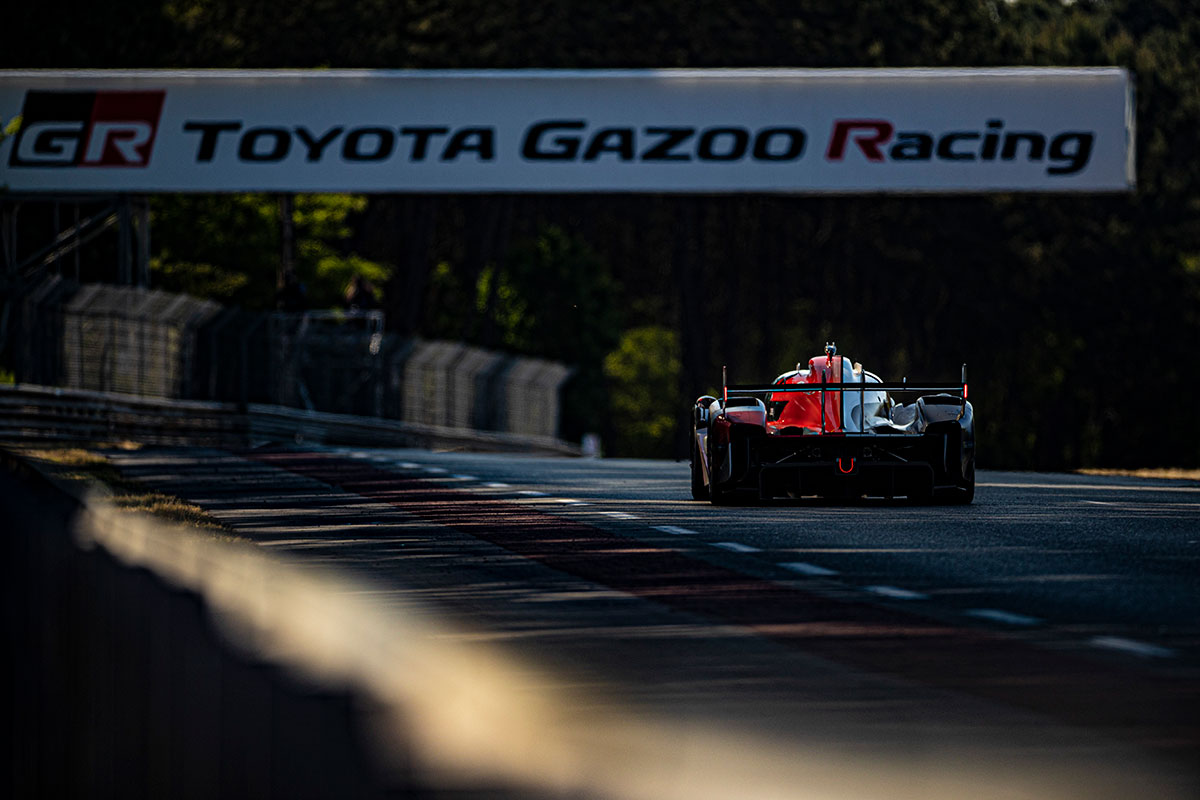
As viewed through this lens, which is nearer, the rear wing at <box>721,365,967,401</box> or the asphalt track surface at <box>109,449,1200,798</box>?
the asphalt track surface at <box>109,449,1200,798</box>

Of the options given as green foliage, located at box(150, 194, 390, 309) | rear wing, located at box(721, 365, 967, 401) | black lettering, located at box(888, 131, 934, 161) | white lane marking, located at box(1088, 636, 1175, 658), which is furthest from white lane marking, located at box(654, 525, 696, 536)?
green foliage, located at box(150, 194, 390, 309)

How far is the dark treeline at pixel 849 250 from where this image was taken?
72875mm

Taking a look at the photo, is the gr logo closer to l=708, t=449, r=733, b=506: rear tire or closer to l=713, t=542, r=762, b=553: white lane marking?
l=708, t=449, r=733, b=506: rear tire

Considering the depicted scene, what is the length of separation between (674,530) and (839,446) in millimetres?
2011

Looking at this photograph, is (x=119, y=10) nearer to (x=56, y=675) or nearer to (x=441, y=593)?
(x=441, y=593)

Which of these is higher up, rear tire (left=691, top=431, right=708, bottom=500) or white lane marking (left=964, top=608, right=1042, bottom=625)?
rear tire (left=691, top=431, right=708, bottom=500)

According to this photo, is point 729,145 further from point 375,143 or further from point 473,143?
point 375,143

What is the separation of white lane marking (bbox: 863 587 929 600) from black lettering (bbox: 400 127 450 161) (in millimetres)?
29700

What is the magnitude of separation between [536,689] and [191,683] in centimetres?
156

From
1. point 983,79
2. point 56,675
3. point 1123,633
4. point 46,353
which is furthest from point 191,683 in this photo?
point 983,79

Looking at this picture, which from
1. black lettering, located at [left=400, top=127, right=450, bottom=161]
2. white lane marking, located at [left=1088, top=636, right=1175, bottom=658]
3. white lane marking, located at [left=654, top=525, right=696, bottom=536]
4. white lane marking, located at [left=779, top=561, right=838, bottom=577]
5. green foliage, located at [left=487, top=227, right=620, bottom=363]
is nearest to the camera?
white lane marking, located at [left=1088, top=636, right=1175, bottom=658]

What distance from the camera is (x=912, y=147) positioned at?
1593 inches

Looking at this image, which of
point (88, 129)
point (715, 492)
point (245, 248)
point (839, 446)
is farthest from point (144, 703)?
point (245, 248)

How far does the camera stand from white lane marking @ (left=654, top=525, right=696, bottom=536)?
1561 centimetres
